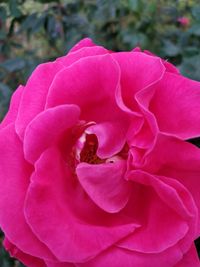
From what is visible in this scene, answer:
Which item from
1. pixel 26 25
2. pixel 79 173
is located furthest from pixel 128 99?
pixel 26 25

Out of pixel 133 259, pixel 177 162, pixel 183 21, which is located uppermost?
pixel 177 162

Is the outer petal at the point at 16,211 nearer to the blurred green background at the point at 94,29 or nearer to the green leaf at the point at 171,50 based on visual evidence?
the blurred green background at the point at 94,29

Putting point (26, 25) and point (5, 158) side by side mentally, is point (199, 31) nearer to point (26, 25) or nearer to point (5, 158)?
point (26, 25)

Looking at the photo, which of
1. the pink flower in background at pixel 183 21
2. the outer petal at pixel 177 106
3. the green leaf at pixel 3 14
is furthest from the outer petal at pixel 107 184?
the pink flower in background at pixel 183 21

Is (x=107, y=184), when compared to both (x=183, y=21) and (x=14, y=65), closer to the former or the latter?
(x=14, y=65)

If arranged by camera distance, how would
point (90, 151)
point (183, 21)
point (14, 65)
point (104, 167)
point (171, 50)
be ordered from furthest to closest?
point (183, 21), point (171, 50), point (14, 65), point (90, 151), point (104, 167)

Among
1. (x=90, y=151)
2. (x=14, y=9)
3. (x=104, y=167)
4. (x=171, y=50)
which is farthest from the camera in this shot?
(x=14, y=9)

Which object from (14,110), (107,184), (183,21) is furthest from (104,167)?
(183,21)
